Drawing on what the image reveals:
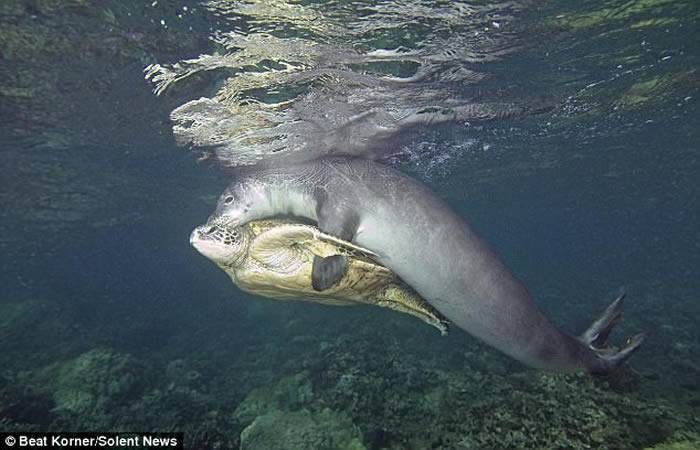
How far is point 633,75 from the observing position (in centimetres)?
1203

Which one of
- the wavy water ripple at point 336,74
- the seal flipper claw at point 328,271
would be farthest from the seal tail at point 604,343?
the wavy water ripple at point 336,74

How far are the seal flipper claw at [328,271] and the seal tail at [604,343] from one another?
3.59 meters

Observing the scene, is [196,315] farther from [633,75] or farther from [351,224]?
[633,75]

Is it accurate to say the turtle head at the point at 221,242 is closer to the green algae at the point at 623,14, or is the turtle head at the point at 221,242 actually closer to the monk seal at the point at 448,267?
the monk seal at the point at 448,267

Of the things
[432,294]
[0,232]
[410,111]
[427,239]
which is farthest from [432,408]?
[0,232]

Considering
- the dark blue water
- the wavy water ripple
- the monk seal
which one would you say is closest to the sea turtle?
the monk seal

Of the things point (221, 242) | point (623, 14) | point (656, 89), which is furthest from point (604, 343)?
point (656, 89)

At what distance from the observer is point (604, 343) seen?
5605 millimetres

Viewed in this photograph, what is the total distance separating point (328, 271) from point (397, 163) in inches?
400

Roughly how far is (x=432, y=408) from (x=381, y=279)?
1.98 metres

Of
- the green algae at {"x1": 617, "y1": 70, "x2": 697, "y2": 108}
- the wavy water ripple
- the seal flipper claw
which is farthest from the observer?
the green algae at {"x1": 617, "y1": 70, "x2": 697, "y2": 108}

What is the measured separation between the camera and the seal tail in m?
4.99

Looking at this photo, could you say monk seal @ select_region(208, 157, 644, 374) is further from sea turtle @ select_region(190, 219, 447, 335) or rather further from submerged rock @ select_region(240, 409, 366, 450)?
submerged rock @ select_region(240, 409, 366, 450)

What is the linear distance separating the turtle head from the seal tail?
16.6 feet
